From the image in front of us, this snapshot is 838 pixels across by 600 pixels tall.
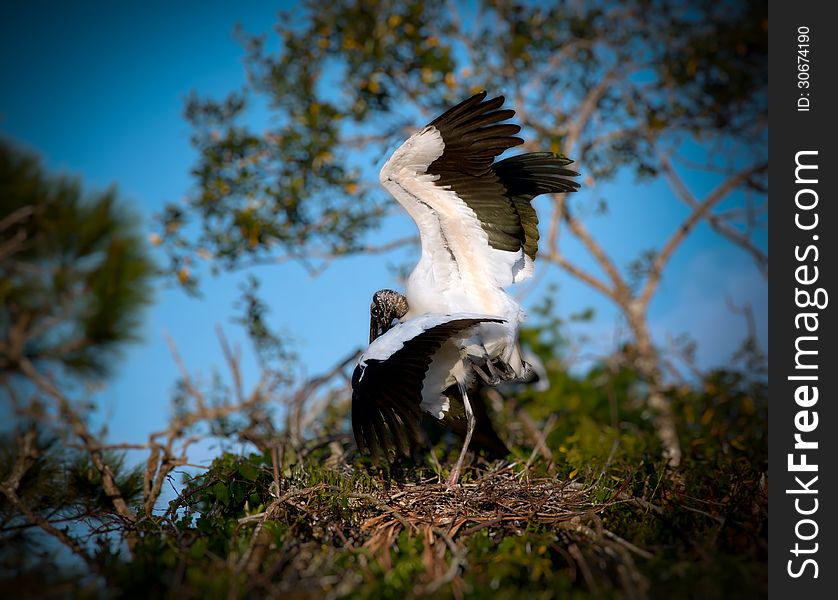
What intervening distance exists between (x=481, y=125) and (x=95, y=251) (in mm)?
4871

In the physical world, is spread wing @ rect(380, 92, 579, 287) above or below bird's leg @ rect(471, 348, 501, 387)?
above

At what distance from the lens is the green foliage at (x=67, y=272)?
6.52 metres

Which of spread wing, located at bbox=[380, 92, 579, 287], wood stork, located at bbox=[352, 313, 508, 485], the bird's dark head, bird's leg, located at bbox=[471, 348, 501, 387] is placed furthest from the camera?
the bird's dark head

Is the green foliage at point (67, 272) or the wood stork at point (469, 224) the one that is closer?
the wood stork at point (469, 224)

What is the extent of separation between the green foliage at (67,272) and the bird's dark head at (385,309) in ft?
12.2

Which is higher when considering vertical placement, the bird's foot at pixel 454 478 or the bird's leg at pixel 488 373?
the bird's leg at pixel 488 373

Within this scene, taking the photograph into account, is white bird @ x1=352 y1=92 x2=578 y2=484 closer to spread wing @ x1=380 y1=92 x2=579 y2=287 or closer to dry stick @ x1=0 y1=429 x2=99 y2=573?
spread wing @ x1=380 y1=92 x2=579 y2=287

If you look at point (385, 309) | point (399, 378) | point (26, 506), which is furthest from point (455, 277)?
point (26, 506)

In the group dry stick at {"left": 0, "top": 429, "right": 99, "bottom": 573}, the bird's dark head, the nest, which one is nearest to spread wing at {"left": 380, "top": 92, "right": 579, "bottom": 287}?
the bird's dark head

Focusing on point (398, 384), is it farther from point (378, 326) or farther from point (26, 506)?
point (26, 506)

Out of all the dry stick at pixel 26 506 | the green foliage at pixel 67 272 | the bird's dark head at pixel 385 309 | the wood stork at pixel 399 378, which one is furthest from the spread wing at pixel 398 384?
the green foliage at pixel 67 272

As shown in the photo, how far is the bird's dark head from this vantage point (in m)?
3.78

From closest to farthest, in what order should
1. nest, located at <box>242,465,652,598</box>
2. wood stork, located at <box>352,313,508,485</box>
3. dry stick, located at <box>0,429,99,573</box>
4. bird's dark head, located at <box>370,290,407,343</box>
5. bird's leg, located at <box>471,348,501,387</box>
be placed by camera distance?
nest, located at <box>242,465,652,598</box>, dry stick, located at <box>0,429,99,573</box>, wood stork, located at <box>352,313,508,485</box>, bird's leg, located at <box>471,348,501,387</box>, bird's dark head, located at <box>370,290,407,343</box>

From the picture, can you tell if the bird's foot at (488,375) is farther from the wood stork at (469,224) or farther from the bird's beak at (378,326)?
the bird's beak at (378,326)
